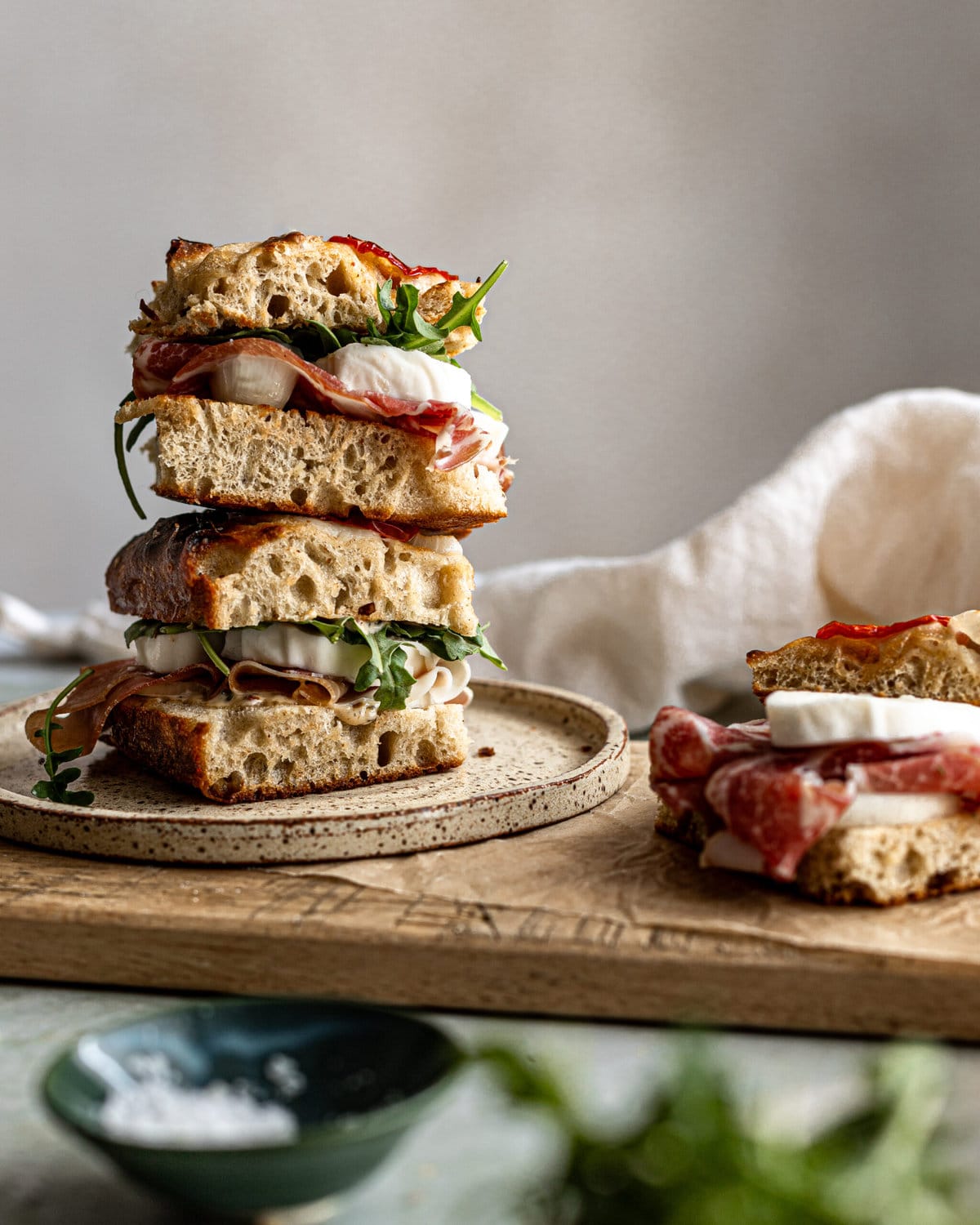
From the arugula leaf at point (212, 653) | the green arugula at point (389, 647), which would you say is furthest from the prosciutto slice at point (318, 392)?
the arugula leaf at point (212, 653)

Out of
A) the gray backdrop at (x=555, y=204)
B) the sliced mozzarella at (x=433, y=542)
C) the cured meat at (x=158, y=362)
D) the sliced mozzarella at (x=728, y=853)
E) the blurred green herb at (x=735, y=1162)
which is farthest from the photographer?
the gray backdrop at (x=555, y=204)

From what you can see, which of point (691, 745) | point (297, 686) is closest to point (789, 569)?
point (297, 686)

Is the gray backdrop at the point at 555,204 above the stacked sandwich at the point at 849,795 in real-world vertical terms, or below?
above

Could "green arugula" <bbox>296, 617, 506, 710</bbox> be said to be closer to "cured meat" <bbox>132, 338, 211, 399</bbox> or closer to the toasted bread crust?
"cured meat" <bbox>132, 338, 211, 399</bbox>

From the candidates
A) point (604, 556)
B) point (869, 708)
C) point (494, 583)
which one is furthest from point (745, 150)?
point (869, 708)

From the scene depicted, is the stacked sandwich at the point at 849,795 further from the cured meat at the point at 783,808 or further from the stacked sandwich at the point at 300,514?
the stacked sandwich at the point at 300,514
